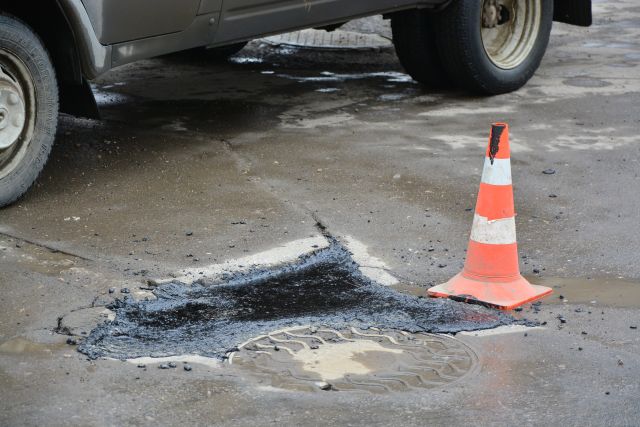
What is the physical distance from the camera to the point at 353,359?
3.96 metres

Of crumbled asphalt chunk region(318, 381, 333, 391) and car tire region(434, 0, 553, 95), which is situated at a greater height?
car tire region(434, 0, 553, 95)

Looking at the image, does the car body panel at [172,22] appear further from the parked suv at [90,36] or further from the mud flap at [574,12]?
the mud flap at [574,12]

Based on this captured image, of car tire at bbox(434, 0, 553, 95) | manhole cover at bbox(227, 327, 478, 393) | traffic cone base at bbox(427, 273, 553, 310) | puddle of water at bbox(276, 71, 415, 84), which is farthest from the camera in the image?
puddle of water at bbox(276, 71, 415, 84)

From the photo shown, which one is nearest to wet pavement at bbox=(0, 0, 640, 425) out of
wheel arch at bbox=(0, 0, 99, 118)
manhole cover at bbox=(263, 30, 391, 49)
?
wheel arch at bbox=(0, 0, 99, 118)

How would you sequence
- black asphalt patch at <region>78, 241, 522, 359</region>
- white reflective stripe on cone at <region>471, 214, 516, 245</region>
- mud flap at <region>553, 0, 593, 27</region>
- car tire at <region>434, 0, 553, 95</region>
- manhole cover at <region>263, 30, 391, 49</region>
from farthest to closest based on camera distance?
manhole cover at <region>263, 30, 391, 49</region> < mud flap at <region>553, 0, 593, 27</region> < car tire at <region>434, 0, 553, 95</region> < white reflective stripe on cone at <region>471, 214, 516, 245</region> < black asphalt patch at <region>78, 241, 522, 359</region>

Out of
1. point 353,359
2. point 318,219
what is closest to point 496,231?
point 353,359

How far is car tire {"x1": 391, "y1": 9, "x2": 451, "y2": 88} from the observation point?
8.11 metres

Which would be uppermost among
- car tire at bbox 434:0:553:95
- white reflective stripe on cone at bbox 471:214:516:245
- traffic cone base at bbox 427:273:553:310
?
car tire at bbox 434:0:553:95

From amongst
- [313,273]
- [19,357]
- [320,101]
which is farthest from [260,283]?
[320,101]

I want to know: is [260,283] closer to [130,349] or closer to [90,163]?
[130,349]

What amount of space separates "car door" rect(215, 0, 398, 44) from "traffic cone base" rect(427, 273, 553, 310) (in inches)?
95.4

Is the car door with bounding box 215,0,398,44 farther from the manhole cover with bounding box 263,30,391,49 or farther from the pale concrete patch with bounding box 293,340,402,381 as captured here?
the manhole cover with bounding box 263,30,391,49

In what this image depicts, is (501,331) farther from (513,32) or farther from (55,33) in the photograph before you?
(513,32)

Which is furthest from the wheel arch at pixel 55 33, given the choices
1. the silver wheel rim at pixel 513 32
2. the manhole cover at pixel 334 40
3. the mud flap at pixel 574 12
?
the manhole cover at pixel 334 40
